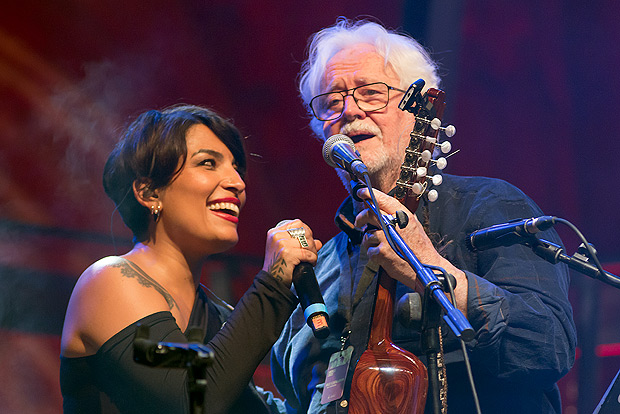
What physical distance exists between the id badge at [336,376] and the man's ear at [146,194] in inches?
35.2

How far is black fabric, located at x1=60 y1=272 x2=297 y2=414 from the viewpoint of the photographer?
6.19ft

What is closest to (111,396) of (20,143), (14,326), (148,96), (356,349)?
(356,349)

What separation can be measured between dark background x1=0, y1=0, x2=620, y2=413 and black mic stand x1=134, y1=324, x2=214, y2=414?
7.17ft

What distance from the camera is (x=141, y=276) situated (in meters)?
2.11

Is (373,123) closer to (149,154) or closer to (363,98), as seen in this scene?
(363,98)

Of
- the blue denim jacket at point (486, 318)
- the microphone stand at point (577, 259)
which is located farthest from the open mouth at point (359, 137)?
the microphone stand at point (577, 259)

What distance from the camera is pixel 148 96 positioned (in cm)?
337

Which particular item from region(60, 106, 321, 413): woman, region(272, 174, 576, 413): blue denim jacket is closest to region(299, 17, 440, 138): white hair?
region(272, 174, 576, 413): blue denim jacket

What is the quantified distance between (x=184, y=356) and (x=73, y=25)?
8.46ft

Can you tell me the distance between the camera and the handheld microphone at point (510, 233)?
1.60 metres

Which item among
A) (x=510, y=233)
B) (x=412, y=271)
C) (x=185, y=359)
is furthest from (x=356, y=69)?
(x=185, y=359)

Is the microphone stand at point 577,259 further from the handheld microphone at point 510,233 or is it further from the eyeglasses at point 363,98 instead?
A: the eyeglasses at point 363,98

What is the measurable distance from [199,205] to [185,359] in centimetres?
121

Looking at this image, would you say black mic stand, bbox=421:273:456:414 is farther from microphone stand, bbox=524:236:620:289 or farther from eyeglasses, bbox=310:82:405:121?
eyeglasses, bbox=310:82:405:121
